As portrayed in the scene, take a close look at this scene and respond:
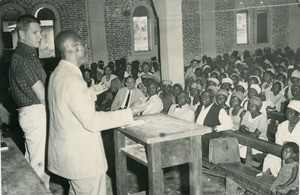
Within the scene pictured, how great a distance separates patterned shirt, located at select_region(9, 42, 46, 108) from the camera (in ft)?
10.7

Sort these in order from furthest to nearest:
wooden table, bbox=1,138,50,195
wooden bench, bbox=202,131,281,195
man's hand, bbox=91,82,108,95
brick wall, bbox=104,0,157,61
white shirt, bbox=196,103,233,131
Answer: brick wall, bbox=104,0,157,61
white shirt, bbox=196,103,233,131
wooden bench, bbox=202,131,281,195
man's hand, bbox=91,82,108,95
wooden table, bbox=1,138,50,195

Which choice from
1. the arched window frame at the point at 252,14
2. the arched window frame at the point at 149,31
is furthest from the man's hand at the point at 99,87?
the arched window frame at the point at 252,14

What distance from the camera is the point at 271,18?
53.2ft

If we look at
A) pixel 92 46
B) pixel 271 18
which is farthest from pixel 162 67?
pixel 271 18

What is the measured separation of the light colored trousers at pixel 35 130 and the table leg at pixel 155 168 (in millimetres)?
1111

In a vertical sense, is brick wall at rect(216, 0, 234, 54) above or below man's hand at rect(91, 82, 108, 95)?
above

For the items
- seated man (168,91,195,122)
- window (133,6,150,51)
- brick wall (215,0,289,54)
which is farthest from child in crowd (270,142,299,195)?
brick wall (215,0,289,54)

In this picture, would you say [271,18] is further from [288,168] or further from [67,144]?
[67,144]

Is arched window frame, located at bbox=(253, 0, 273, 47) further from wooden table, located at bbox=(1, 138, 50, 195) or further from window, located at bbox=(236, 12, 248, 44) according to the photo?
wooden table, located at bbox=(1, 138, 50, 195)

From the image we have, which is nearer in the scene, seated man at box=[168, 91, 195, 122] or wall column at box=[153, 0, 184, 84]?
seated man at box=[168, 91, 195, 122]

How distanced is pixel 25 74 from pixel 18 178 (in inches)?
40.9

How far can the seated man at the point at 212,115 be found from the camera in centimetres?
518

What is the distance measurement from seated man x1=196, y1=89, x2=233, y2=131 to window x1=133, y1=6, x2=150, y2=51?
8.82m

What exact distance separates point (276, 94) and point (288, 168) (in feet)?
14.6
